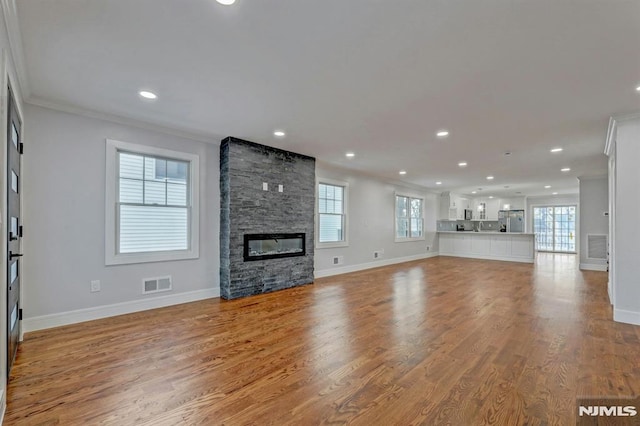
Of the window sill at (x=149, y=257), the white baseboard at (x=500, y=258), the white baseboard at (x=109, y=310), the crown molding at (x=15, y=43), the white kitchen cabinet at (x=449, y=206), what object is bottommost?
the white baseboard at (x=500, y=258)

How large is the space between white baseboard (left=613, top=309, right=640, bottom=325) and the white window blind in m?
5.72

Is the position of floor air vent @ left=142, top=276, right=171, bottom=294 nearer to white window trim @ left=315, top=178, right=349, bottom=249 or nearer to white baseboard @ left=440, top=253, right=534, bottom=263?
white window trim @ left=315, top=178, right=349, bottom=249

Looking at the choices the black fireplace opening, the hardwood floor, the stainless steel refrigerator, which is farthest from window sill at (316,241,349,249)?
the stainless steel refrigerator

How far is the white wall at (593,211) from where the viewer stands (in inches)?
300

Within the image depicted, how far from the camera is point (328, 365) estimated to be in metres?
2.54

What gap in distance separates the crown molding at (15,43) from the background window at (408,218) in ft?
26.9

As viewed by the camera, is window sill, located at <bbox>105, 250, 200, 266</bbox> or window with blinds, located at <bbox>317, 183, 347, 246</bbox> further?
window with blinds, located at <bbox>317, 183, 347, 246</bbox>

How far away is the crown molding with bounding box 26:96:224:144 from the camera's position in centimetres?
338

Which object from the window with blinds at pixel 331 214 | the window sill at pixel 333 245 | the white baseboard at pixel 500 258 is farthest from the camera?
the white baseboard at pixel 500 258

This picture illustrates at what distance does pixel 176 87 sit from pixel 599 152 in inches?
263

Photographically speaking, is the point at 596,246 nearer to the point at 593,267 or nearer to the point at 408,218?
the point at 593,267

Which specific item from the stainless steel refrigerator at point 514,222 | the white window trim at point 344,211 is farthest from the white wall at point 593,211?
the white window trim at point 344,211

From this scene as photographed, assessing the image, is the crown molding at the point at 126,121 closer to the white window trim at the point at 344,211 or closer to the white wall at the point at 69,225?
the white wall at the point at 69,225

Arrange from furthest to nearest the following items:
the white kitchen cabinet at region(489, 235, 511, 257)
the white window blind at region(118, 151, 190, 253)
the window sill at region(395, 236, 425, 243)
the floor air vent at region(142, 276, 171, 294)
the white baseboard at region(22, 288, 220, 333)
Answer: the white kitchen cabinet at region(489, 235, 511, 257)
the window sill at region(395, 236, 425, 243)
the floor air vent at region(142, 276, 171, 294)
the white window blind at region(118, 151, 190, 253)
the white baseboard at region(22, 288, 220, 333)
